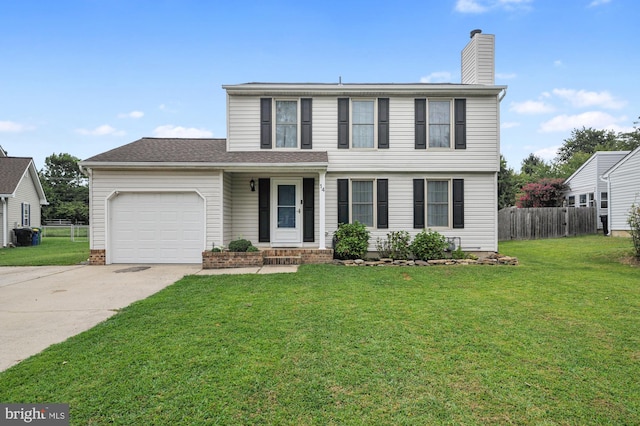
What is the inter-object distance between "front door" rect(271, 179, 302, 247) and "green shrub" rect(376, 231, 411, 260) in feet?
8.32

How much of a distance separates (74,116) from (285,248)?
23072mm

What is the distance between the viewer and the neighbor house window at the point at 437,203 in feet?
33.3

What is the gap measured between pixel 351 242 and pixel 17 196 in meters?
19.5

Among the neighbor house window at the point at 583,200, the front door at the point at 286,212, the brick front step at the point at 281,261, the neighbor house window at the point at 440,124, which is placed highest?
the neighbor house window at the point at 440,124

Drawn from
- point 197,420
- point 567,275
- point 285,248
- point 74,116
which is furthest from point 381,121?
point 74,116

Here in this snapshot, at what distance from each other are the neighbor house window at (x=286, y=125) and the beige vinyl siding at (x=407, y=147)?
2.14 ft

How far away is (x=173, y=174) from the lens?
9.38m

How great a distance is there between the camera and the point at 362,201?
1017 centimetres

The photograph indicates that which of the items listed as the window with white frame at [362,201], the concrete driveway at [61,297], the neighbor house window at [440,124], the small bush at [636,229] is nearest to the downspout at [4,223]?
the concrete driveway at [61,297]

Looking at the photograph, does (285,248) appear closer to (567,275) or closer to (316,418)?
(567,275)

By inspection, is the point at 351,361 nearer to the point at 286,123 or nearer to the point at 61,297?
the point at 61,297

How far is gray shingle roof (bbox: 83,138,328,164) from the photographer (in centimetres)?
925

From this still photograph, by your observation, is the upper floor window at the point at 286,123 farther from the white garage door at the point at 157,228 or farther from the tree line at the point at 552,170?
the tree line at the point at 552,170

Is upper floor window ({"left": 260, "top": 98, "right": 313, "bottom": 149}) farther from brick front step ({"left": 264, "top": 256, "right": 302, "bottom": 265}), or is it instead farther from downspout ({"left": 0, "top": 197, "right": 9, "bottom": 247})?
downspout ({"left": 0, "top": 197, "right": 9, "bottom": 247})
